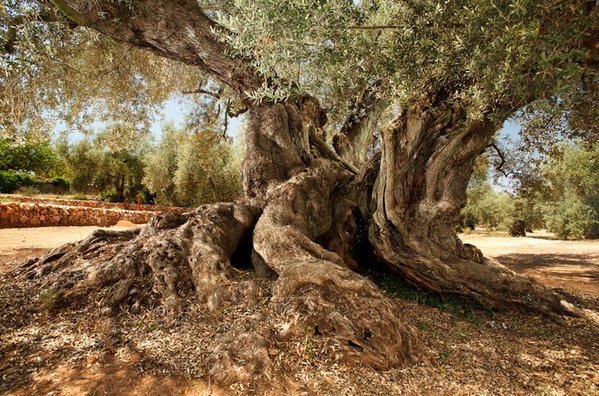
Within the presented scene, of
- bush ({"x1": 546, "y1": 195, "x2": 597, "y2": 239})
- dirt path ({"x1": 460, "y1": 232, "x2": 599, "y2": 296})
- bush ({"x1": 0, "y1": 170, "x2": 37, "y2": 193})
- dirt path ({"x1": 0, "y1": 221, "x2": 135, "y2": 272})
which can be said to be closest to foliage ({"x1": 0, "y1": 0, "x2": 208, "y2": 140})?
dirt path ({"x1": 0, "y1": 221, "x2": 135, "y2": 272})

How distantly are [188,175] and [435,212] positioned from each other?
22303 millimetres

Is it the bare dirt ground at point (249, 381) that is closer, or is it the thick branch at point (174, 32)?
the bare dirt ground at point (249, 381)

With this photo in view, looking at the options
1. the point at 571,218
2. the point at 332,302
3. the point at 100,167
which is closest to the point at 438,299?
the point at 332,302

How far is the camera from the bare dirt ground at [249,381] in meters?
2.92

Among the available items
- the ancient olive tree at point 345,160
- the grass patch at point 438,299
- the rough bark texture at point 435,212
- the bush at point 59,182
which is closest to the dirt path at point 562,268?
the ancient olive tree at point 345,160

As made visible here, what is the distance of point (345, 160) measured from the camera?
26.7 ft

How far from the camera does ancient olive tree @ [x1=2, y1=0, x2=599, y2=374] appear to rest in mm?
3650

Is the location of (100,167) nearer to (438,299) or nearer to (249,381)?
(438,299)

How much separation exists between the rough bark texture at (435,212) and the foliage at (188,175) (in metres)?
19.4

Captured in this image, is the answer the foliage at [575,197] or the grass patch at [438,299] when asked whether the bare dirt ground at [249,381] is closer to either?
the grass patch at [438,299]

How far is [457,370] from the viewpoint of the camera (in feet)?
11.2

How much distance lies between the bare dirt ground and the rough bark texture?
2.10 ft

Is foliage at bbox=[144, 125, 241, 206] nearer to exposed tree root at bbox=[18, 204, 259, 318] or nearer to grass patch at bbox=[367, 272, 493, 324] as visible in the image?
exposed tree root at bbox=[18, 204, 259, 318]

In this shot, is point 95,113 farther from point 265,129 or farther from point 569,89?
point 569,89
